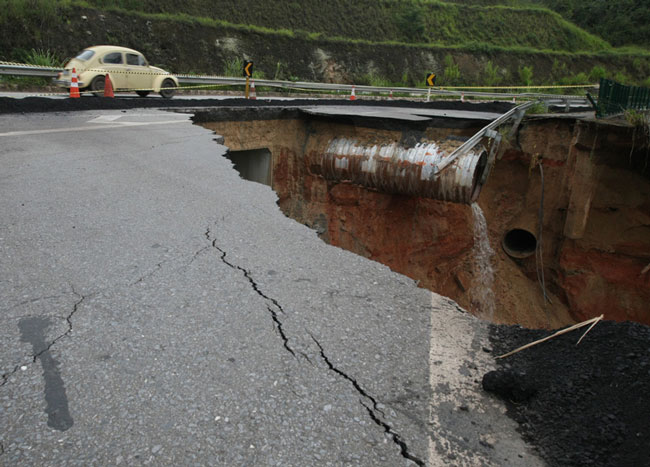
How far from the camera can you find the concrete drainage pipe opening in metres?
13.8

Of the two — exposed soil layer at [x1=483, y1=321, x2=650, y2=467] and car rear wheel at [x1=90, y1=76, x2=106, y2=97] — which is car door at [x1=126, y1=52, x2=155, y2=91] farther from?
exposed soil layer at [x1=483, y1=321, x2=650, y2=467]

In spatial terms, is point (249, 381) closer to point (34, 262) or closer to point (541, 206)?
point (34, 262)

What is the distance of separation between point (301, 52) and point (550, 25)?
27.0 m

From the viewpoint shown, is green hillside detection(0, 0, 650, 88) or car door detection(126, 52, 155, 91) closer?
car door detection(126, 52, 155, 91)

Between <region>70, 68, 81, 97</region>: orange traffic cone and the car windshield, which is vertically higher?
the car windshield

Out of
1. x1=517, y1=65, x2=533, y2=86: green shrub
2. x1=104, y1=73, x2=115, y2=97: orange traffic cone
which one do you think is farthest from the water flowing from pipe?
x1=517, y1=65, x2=533, y2=86: green shrub

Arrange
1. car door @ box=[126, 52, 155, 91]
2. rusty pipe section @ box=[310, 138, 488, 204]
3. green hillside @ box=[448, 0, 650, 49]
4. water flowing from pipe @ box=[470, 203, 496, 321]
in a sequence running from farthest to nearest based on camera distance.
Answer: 1. green hillside @ box=[448, 0, 650, 49]
2. car door @ box=[126, 52, 155, 91]
3. water flowing from pipe @ box=[470, 203, 496, 321]
4. rusty pipe section @ box=[310, 138, 488, 204]

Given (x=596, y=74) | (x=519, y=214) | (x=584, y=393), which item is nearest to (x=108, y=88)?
(x=519, y=214)

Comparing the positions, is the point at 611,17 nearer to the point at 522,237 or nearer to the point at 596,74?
the point at 596,74

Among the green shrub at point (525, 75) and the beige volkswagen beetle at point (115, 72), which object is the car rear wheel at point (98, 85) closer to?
the beige volkswagen beetle at point (115, 72)

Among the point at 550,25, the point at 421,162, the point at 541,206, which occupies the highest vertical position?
the point at 550,25

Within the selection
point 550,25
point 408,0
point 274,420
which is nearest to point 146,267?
point 274,420

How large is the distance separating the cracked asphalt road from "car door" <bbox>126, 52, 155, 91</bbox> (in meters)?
11.2

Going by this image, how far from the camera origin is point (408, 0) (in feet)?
128
